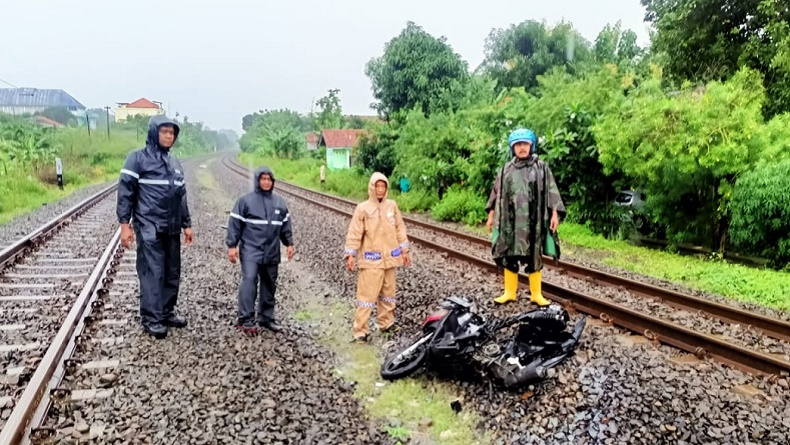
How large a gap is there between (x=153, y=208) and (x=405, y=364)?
269 cm

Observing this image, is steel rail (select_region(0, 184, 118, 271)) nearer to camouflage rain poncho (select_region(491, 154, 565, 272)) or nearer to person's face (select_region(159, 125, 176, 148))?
A: person's face (select_region(159, 125, 176, 148))

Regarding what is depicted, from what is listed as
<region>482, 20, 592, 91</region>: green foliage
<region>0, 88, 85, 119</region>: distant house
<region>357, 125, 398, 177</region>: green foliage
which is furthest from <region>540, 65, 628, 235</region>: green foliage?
<region>0, 88, 85, 119</region>: distant house

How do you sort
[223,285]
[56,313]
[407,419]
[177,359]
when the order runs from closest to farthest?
[407,419] < [177,359] < [56,313] < [223,285]

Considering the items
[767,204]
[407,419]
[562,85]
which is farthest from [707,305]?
[562,85]

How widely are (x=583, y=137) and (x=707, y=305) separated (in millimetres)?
5619

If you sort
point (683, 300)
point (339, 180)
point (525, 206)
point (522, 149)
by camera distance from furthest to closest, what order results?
point (339, 180)
point (683, 300)
point (525, 206)
point (522, 149)

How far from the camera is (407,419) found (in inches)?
160

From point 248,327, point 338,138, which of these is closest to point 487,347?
point 248,327

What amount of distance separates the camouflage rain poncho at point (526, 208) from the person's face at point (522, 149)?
0.27ft

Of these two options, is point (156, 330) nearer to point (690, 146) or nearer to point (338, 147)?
point (690, 146)

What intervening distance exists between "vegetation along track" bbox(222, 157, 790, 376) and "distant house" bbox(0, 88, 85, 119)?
86552 mm

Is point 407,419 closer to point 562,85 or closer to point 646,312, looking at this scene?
point 646,312

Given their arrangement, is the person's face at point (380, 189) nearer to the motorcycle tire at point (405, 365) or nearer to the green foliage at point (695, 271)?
the motorcycle tire at point (405, 365)

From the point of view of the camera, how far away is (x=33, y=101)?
84688 mm
